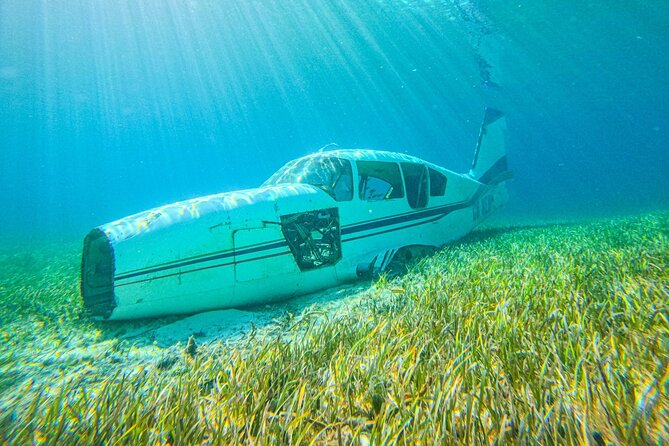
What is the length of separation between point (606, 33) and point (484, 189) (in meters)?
29.7

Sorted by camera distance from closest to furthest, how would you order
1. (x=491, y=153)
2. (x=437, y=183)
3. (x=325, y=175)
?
(x=325, y=175) < (x=437, y=183) < (x=491, y=153)

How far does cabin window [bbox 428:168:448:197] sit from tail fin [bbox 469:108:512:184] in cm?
361

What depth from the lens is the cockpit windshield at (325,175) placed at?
455cm

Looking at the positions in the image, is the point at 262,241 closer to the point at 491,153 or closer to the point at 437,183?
the point at 437,183

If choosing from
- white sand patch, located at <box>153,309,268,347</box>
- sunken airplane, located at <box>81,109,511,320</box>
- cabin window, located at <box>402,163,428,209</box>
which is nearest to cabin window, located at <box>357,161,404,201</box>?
sunken airplane, located at <box>81,109,511,320</box>

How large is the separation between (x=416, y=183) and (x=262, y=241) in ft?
13.2

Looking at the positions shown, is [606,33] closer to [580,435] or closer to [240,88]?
[580,435]

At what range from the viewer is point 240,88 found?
213 feet

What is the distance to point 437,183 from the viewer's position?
6.54 m

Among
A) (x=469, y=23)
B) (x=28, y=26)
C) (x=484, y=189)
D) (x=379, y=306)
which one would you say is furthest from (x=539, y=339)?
(x=28, y=26)

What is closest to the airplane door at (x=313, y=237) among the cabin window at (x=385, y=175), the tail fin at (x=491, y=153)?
the cabin window at (x=385, y=175)

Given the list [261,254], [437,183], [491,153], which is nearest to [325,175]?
[261,254]

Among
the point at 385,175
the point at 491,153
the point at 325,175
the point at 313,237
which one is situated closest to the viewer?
the point at 313,237

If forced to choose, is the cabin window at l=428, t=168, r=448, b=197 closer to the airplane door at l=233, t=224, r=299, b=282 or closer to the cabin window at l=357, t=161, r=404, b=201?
the cabin window at l=357, t=161, r=404, b=201
